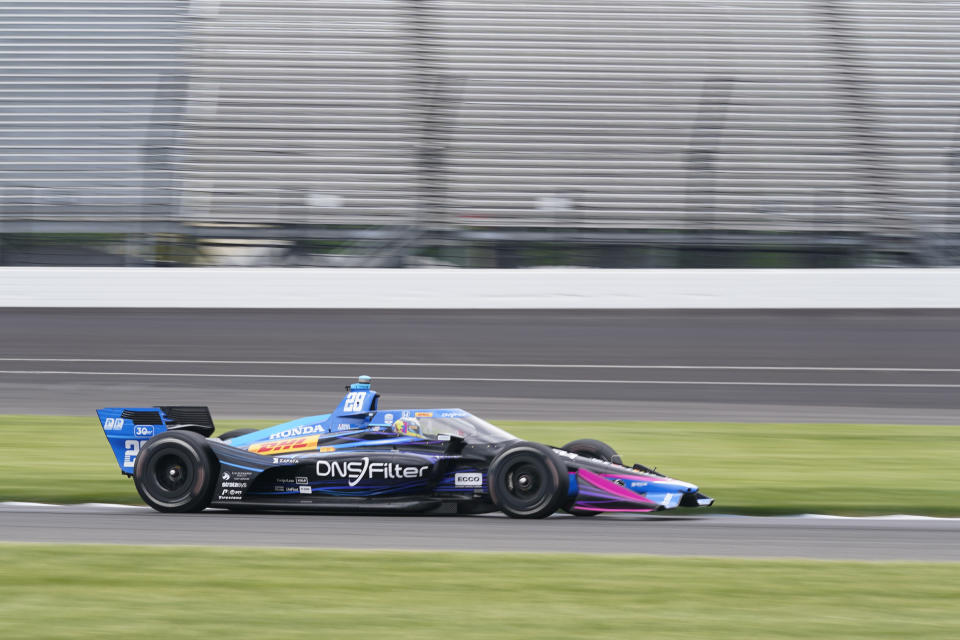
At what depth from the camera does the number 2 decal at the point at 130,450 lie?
817 centimetres

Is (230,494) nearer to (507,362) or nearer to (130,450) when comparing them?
(130,450)

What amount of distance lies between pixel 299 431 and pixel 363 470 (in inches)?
22.8

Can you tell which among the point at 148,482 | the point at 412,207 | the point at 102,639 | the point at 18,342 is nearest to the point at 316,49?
the point at 412,207

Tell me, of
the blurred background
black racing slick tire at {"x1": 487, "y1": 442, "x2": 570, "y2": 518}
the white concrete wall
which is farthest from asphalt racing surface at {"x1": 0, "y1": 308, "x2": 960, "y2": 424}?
black racing slick tire at {"x1": 487, "y1": 442, "x2": 570, "y2": 518}

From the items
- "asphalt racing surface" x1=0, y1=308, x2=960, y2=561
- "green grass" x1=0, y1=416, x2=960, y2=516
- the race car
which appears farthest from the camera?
"asphalt racing surface" x1=0, y1=308, x2=960, y2=561

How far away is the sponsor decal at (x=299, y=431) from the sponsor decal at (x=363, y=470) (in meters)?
0.27

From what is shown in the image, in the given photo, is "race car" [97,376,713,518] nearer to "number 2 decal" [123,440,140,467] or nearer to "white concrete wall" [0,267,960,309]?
"number 2 decal" [123,440,140,467]

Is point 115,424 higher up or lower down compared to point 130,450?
higher up

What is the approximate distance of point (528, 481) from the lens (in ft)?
24.3

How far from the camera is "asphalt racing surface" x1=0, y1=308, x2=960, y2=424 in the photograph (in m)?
13.7

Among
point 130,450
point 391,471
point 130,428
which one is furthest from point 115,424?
point 391,471

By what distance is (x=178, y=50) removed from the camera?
23344 mm

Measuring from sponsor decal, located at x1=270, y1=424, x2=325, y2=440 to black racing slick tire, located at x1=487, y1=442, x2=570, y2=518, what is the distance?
1.25m

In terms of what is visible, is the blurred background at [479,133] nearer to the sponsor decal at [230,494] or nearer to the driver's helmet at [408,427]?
the driver's helmet at [408,427]
